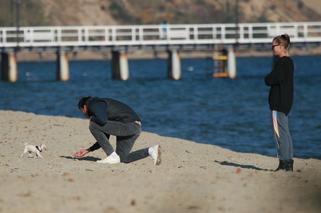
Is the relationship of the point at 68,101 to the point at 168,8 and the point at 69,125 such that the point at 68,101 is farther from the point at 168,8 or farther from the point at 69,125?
the point at 168,8

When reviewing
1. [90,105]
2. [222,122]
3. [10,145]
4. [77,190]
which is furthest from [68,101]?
[77,190]

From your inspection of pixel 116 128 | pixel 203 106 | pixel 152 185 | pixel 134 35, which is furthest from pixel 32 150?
pixel 134 35

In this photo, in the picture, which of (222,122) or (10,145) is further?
(222,122)

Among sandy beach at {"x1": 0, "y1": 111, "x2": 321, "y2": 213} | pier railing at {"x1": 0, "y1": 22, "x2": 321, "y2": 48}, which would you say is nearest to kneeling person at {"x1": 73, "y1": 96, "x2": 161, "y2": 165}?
sandy beach at {"x1": 0, "y1": 111, "x2": 321, "y2": 213}

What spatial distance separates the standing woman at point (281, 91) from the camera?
13898 millimetres

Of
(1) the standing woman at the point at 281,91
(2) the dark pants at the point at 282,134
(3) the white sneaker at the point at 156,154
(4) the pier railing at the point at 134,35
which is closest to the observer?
(1) the standing woman at the point at 281,91

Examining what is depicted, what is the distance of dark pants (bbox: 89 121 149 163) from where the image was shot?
49.3 feet

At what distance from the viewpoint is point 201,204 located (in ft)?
35.3

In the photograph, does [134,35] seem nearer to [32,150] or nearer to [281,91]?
[32,150]

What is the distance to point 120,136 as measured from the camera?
15211 mm

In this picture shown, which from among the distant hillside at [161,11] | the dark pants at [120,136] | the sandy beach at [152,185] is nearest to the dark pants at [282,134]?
the sandy beach at [152,185]

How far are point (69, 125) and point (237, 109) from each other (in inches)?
837

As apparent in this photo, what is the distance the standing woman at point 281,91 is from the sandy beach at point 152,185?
443mm

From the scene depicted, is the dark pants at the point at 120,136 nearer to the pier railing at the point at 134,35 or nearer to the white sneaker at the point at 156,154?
the white sneaker at the point at 156,154
